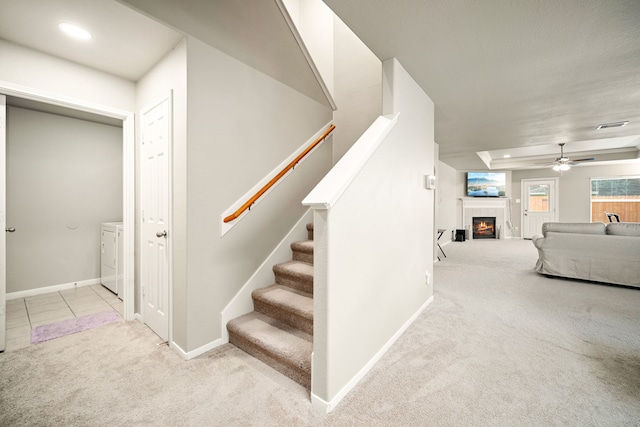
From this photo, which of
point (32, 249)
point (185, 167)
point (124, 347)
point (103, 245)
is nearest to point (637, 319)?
point (185, 167)

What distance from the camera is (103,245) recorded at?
3779 millimetres

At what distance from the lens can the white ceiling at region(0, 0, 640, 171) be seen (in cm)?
171

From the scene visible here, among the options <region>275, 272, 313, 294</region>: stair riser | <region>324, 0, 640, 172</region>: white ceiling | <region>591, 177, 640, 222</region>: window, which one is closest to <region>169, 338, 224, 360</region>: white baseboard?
<region>275, 272, 313, 294</region>: stair riser

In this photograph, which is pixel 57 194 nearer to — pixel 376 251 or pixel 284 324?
pixel 284 324

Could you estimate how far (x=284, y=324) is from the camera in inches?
87.9

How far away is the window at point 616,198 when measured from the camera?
7.77 m

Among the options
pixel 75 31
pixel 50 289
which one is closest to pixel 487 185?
pixel 75 31

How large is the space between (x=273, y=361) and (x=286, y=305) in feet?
1.34

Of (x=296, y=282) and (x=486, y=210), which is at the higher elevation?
(x=486, y=210)

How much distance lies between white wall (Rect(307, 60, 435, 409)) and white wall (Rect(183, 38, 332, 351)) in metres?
1.06

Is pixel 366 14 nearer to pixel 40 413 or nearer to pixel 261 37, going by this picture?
pixel 261 37

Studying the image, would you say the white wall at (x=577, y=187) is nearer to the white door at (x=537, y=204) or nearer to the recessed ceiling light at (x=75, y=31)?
Answer: the white door at (x=537, y=204)

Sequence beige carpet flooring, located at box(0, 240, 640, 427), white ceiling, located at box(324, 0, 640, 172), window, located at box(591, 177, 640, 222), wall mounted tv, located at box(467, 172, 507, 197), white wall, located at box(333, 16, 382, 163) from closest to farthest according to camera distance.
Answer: beige carpet flooring, located at box(0, 240, 640, 427) < white ceiling, located at box(324, 0, 640, 172) < white wall, located at box(333, 16, 382, 163) < window, located at box(591, 177, 640, 222) < wall mounted tv, located at box(467, 172, 507, 197)

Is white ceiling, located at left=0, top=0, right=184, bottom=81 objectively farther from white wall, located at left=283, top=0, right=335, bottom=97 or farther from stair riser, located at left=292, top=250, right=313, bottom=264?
stair riser, located at left=292, top=250, right=313, bottom=264
